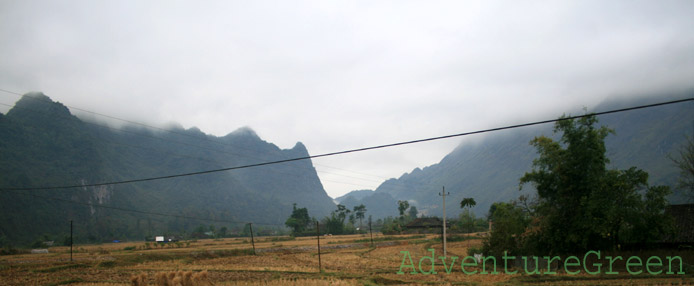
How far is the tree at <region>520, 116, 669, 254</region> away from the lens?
28.4m

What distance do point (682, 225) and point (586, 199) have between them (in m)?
5.87

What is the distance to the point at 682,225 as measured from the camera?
28391 mm

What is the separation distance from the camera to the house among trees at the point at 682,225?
26984mm

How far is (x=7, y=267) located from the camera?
3212 centimetres

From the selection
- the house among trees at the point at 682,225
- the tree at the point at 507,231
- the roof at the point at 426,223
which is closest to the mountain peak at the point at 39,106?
the roof at the point at 426,223

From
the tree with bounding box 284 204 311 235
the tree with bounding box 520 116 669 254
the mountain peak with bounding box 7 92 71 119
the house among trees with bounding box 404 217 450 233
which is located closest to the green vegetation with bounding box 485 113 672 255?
the tree with bounding box 520 116 669 254

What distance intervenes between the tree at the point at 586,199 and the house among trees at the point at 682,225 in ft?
2.26

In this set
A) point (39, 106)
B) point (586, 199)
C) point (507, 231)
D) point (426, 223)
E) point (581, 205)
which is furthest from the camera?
point (39, 106)

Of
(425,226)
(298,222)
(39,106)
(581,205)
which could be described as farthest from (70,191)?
(581,205)

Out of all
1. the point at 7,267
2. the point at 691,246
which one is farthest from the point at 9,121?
the point at 691,246

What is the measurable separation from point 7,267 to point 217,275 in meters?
17.5

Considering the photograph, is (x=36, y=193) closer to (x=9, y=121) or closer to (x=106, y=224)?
(x=106, y=224)

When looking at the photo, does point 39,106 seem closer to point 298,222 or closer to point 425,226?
point 298,222

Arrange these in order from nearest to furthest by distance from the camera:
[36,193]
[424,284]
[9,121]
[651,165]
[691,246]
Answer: [424,284]
[691,246]
[36,193]
[9,121]
[651,165]
